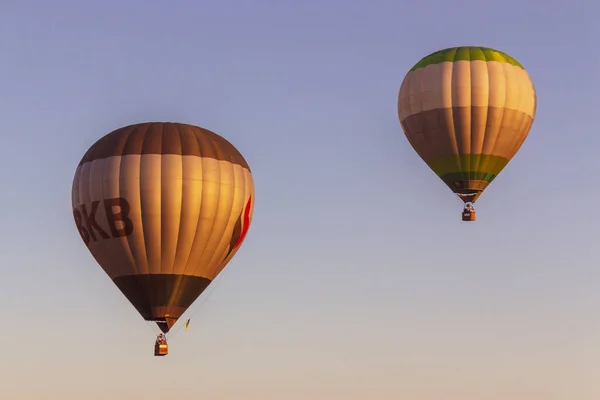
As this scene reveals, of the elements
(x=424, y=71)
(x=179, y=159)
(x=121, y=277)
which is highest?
(x=424, y=71)

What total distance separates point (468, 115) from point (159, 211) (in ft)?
44.5

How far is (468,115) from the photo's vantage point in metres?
61.6

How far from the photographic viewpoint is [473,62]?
204 ft

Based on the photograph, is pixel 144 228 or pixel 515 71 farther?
pixel 515 71

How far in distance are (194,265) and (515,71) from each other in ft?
52.8

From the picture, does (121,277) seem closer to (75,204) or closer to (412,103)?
(75,204)

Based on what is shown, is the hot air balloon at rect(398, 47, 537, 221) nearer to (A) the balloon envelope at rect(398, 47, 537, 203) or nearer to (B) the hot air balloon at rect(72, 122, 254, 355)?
(A) the balloon envelope at rect(398, 47, 537, 203)

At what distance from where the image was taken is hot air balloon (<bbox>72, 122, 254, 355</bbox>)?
5575 cm

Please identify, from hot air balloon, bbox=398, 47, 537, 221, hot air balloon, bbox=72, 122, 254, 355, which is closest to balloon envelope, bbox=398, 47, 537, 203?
hot air balloon, bbox=398, 47, 537, 221

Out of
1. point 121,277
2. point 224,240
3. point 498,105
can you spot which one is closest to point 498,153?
point 498,105

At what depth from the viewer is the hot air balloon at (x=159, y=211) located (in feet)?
183

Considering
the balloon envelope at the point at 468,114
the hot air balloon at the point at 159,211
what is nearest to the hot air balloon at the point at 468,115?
the balloon envelope at the point at 468,114

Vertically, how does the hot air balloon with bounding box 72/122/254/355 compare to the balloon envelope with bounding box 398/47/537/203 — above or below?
below

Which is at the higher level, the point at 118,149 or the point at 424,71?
the point at 424,71
